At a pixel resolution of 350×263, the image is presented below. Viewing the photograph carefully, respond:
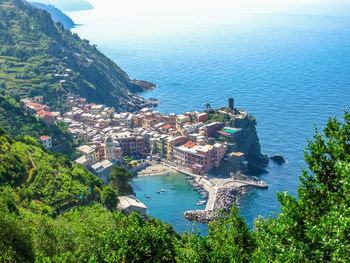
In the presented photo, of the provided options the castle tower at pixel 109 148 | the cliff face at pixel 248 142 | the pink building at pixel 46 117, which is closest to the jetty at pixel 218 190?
the cliff face at pixel 248 142

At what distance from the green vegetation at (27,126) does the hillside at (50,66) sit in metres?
20.8

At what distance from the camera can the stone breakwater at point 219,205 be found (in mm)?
49500

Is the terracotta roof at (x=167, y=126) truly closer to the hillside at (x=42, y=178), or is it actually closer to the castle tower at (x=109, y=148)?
the castle tower at (x=109, y=148)

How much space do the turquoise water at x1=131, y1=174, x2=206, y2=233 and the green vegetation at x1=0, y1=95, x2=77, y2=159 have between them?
13817 millimetres

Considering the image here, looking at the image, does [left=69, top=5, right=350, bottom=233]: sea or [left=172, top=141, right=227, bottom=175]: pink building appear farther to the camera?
[left=172, top=141, right=227, bottom=175]: pink building

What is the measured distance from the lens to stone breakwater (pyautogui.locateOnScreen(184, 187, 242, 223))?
162ft

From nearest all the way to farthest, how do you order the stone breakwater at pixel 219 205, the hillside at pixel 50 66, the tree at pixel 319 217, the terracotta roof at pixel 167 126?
the tree at pixel 319 217 < the stone breakwater at pixel 219 205 < the terracotta roof at pixel 167 126 < the hillside at pixel 50 66

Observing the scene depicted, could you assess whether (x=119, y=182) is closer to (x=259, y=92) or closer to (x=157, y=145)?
(x=157, y=145)

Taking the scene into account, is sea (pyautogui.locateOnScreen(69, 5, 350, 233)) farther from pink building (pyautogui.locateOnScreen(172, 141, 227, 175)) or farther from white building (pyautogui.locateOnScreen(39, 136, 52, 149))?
white building (pyautogui.locateOnScreen(39, 136, 52, 149))

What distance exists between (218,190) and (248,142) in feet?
60.3

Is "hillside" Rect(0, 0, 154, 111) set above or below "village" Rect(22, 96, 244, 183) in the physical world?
above

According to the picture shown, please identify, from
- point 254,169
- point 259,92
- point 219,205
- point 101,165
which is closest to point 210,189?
point 219,205

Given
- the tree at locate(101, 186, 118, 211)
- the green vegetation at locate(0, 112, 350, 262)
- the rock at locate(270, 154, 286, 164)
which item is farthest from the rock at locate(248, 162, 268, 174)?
the green vegetation at locate(0, 112, 350, 262)

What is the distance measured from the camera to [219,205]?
52.1 m
